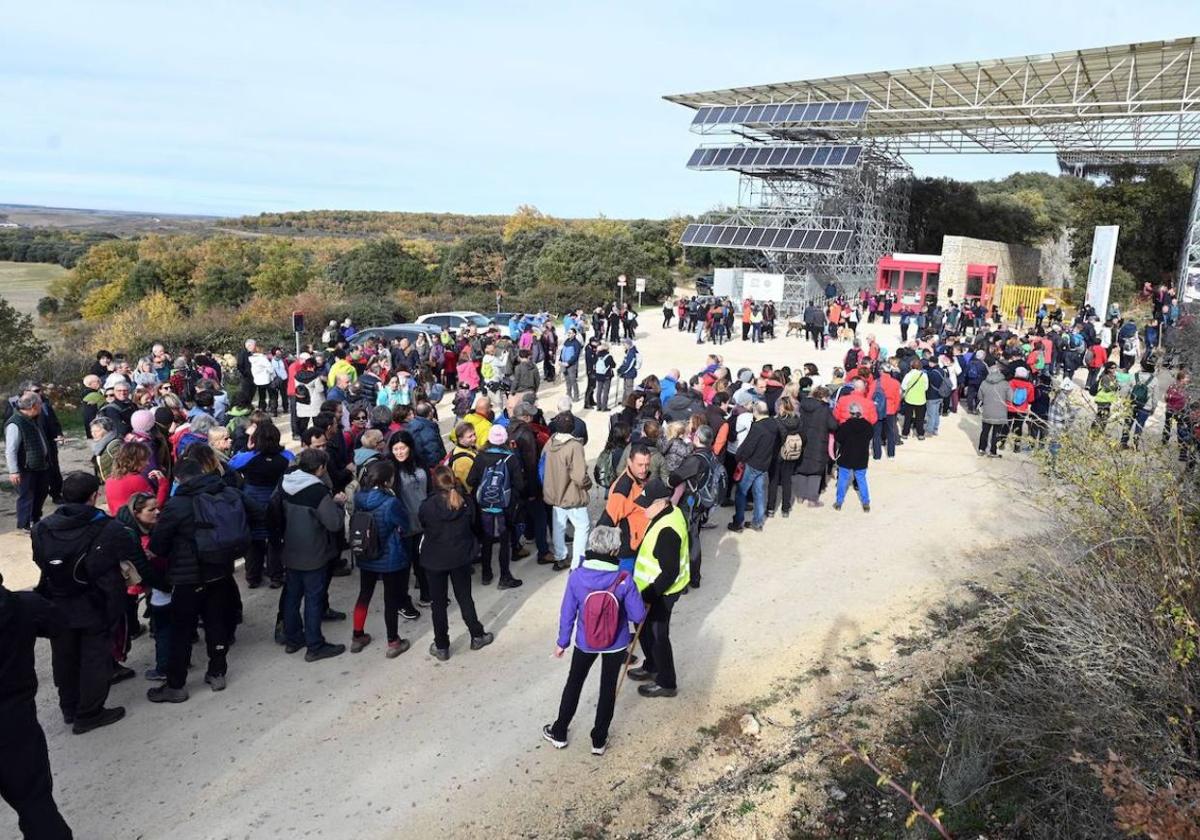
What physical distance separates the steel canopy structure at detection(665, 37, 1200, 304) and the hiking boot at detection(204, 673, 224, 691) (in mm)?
29327

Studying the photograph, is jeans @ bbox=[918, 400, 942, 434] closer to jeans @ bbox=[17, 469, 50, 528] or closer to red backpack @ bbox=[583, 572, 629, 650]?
red backpack @ bbox=[583, 572, 629, 650]

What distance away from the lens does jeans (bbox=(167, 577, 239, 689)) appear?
5109mm

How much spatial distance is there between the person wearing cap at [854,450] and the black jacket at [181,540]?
21.5 feet

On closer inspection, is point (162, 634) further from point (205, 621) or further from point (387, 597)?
point (387, 597)

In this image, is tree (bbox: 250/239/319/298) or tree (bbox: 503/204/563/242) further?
tree (bbox: 503/204/563/242)

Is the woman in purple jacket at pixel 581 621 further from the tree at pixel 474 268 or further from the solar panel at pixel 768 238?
the tree at pixel 474 268

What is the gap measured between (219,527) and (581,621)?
2.65 metres

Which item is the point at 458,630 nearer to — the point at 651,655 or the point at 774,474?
the point at 651,655

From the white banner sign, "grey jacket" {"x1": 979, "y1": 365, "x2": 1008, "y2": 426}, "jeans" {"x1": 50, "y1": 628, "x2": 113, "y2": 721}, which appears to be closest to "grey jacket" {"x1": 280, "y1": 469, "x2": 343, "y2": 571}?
"jeans" {"x1": 50, "y1": 628, "x2": 113, "y2": 721}

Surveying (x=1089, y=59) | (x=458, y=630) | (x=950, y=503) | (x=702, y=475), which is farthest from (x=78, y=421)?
(x=1089, y=59)

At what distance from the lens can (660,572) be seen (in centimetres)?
480

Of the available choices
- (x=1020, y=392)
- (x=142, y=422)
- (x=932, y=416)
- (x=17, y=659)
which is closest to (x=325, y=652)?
(x=17, y=659)

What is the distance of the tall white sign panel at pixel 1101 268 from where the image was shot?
934 inches

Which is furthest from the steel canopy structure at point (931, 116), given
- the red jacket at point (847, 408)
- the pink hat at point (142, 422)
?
the pink hat at point (142, 422)
